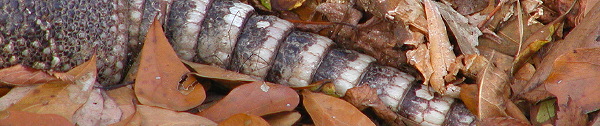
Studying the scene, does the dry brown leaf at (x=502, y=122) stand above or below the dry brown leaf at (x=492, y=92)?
below

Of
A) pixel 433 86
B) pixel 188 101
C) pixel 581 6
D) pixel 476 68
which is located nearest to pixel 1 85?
pixel 188 101

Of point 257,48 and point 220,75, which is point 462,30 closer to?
point 257,48

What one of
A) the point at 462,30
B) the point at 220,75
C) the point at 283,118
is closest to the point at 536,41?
the point at 462,30

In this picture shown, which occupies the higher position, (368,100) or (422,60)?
(422,60)

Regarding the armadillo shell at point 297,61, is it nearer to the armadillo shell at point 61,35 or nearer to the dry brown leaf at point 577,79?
the armadillo shell at point 61,35

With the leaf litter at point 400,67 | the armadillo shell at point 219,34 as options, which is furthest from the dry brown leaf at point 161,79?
the armadillo shell at point 219,34

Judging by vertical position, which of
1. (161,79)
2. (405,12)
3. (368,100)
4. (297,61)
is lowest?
(368,100)

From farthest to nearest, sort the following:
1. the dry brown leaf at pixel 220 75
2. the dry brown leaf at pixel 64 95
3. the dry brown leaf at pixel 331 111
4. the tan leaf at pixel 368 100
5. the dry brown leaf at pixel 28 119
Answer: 1. the tan leaf at pixel 368 100
2. the dry brown leaf at pixel 220 75
3. the dry brown leaf at pixel 331 111
4. the dry brown leaf at pixel 64 95
5. the dry brown leaf at pixel 28 119
